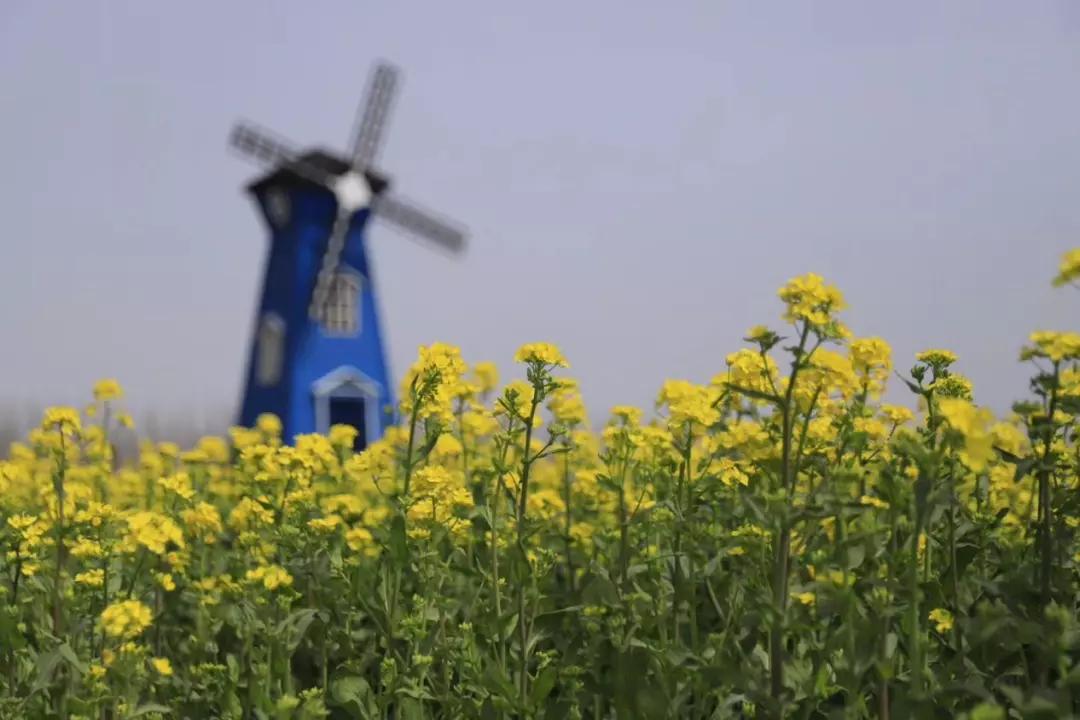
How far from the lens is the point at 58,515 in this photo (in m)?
4.31

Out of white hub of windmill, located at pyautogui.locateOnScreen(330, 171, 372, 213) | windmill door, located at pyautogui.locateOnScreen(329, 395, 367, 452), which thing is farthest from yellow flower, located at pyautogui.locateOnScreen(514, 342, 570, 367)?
white hub of windmill, located at pyautogui.locateOnScreen(330, 171, 372, 213)

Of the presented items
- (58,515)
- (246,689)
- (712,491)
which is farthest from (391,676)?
(58,515)

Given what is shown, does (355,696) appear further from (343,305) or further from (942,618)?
(343,305)

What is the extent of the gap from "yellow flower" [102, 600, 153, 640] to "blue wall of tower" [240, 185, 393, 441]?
1552cm

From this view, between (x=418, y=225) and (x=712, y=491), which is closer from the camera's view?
(x=712, y=491)

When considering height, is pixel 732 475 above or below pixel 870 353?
below

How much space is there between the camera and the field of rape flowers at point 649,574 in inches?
109

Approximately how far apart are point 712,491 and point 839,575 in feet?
4.49

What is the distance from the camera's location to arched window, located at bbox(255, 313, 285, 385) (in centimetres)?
2000

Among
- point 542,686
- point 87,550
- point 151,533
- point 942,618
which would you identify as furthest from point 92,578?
point 942,618

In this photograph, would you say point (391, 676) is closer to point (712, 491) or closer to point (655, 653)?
point (655, 653)

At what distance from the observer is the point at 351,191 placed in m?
21.1

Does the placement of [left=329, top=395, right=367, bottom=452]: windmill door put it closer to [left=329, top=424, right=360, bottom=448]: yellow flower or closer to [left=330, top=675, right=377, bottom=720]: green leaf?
[left=329, top=424, right=360, bottom=448]: yellow flower

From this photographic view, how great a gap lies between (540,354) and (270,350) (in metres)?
17.7
